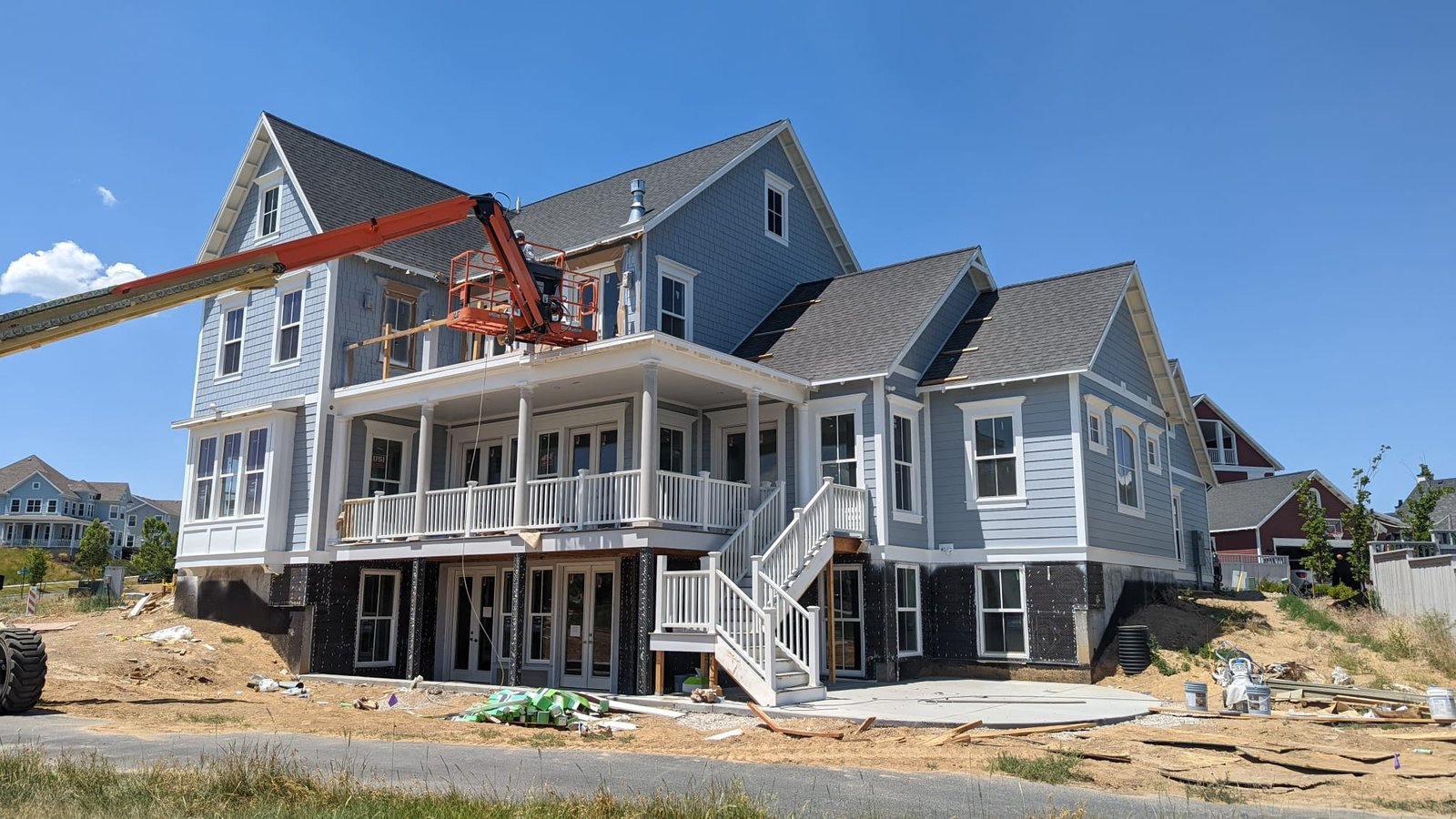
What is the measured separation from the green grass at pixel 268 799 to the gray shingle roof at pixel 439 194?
52.1ft

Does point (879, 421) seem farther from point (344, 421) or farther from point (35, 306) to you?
point (35, 306)

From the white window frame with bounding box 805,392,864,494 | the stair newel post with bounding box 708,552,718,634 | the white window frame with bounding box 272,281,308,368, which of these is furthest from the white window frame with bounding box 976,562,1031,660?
the white window frame with bounding box 272,281,308,368

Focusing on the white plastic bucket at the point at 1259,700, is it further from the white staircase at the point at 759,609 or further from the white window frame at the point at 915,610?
the white window frame at the point at 915,610

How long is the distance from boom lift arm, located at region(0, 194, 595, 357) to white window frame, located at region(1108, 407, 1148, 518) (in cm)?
1158

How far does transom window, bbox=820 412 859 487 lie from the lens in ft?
69.9

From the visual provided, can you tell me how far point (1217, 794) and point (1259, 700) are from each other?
21.4 ft

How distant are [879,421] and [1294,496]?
3505cm

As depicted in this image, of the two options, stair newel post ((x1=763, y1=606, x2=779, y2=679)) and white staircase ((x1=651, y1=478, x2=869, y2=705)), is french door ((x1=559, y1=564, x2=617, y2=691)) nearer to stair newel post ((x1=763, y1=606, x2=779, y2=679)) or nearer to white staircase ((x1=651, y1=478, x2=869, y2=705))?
white staircase ((x1=651, y1=478, x2=869, y2=705))

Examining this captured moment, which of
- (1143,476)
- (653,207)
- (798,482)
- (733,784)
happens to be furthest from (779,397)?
(733,784)

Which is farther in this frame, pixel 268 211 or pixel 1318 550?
pixel 1318 550

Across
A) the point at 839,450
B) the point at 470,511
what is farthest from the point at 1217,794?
the point at 470,511

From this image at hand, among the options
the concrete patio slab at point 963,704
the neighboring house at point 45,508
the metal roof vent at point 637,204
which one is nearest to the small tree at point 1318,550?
the concrete patio slab at point 963,704

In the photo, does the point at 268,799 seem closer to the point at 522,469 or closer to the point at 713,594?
the point at 713,594

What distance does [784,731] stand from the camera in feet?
44.6
